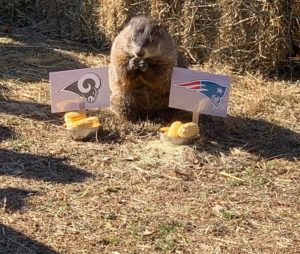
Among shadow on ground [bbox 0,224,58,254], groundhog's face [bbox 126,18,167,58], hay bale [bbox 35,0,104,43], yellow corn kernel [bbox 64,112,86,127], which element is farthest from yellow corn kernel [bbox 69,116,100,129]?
hay bale [bbox 35,0,104,43]

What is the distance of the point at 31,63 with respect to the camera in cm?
731

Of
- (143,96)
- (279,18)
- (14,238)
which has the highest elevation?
(279,18)

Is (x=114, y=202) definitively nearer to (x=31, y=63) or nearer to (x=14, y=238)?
(x=14, y=238)

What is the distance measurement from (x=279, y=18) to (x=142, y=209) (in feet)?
10.9

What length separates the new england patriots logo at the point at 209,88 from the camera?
17.1ft

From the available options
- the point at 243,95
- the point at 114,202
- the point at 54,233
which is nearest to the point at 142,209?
the point at 114,202

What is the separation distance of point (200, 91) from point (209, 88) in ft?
0.24

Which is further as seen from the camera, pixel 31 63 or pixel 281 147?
pixel 31 63

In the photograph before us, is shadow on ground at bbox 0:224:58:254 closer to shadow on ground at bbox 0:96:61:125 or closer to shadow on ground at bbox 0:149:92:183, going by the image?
shadow on ground at bbox 0:149:92:183

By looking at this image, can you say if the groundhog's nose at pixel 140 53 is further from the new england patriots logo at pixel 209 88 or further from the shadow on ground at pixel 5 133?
the shadow on ground at pixel 5 133

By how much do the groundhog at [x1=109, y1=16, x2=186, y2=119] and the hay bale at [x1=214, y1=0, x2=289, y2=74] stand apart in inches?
62.1

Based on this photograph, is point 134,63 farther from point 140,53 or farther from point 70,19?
point 70,19

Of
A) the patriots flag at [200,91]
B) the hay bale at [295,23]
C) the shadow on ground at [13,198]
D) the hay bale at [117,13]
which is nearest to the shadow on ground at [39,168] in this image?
the shadow on ground at [13,198]

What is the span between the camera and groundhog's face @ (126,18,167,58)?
5.23m
